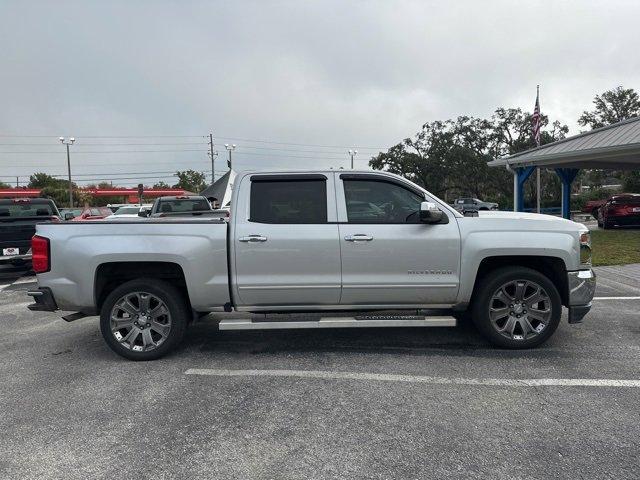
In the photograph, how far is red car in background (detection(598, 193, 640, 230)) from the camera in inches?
780

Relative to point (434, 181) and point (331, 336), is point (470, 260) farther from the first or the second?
point (434, 181)

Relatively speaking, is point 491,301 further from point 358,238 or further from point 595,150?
point 595,150

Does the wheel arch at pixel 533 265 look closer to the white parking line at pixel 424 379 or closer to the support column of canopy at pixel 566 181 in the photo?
the white parking line at pixel 424 379

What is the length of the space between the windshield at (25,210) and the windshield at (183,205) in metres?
3.11

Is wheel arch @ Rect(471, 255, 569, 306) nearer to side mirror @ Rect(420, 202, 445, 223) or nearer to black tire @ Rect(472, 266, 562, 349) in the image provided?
black tire @ Rect(472, 266, 562, 349)

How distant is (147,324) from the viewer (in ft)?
16.1

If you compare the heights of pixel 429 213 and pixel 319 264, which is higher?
pixel 429 213

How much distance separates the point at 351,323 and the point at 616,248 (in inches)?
466

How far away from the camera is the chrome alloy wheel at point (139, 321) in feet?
16.0

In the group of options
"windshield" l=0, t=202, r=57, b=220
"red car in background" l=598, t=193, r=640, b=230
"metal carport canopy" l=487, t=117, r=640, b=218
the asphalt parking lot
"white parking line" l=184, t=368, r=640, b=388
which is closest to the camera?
the asphalt parking lot

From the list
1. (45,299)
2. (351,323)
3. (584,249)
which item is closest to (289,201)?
(351,323)

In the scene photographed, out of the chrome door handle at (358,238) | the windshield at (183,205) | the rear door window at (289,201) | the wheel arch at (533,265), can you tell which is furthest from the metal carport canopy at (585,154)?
the rear door window at (289,201)

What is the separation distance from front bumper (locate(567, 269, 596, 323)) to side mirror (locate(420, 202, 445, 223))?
1443 millimetres

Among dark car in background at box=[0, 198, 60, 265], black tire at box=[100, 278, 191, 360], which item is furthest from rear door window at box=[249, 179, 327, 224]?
dark car in background at box=[0, 198, 60, 265]
